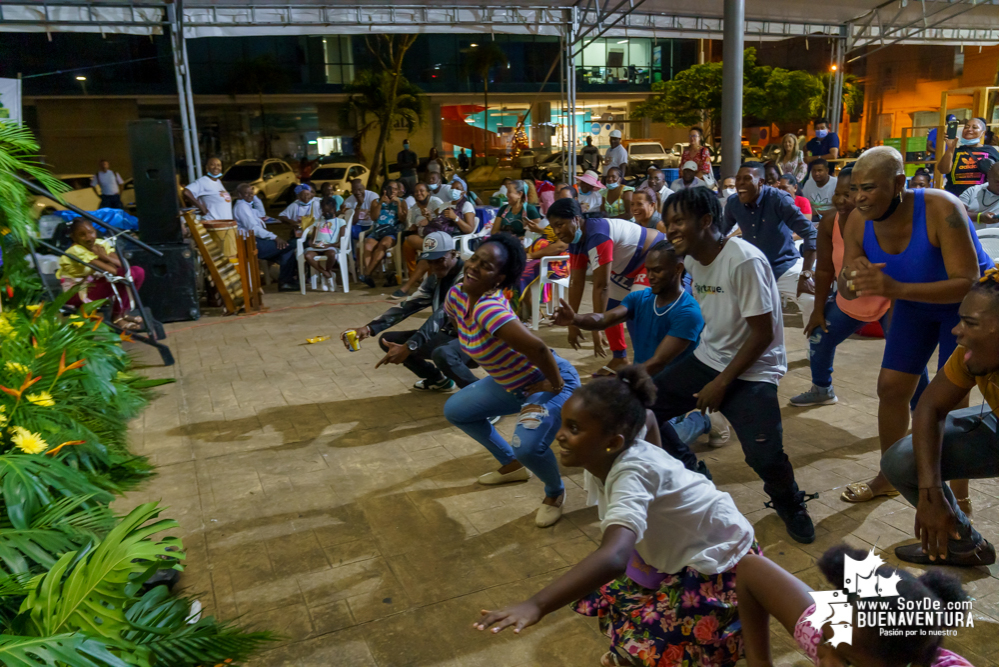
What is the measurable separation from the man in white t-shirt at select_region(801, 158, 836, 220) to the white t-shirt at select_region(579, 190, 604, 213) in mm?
3043

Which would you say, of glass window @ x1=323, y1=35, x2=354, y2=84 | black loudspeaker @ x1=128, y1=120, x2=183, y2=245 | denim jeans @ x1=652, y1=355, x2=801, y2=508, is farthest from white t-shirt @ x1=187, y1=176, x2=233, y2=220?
glass window @ x1=323, y1=35, x2=354, y2=84

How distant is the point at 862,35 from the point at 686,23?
14.3 feet

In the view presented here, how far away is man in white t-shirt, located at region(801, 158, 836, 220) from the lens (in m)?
8.87

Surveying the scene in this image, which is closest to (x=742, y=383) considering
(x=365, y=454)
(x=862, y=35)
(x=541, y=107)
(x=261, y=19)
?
(x=365, y=454)

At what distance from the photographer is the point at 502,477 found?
4.23 meters

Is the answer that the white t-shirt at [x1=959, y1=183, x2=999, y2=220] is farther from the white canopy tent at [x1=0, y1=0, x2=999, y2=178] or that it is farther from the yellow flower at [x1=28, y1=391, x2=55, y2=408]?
the yellow flower at [x1=28, y1=391, x2=55, y2=408]

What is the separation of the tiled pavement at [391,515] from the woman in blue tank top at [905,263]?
72 cm

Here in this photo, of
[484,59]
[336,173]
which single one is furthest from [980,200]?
[484,59]

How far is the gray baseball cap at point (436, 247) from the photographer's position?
16.6ft

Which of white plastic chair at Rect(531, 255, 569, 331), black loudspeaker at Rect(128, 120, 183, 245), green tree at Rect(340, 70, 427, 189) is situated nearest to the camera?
white plastic chair at Rect(531, 255, 569, 331)

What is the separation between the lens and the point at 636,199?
20.8 feet

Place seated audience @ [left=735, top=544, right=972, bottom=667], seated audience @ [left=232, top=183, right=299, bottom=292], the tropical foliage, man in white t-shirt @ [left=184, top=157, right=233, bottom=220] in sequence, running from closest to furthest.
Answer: seated audience @ [left=735, top=544, right=972, bottom=667], the tropical foliage, man in white t-shirt @ [left=184, top=157, right=233, bottom=220], seated audience @ [left=232, top=183, right=299, bottom=292]

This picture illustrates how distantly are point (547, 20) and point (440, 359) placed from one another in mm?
8988

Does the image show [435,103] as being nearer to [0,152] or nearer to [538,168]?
[538,168]
